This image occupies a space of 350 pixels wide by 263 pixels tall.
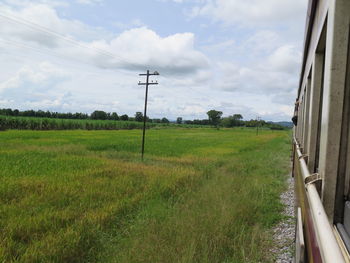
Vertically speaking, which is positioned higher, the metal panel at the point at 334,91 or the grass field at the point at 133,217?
the metal panel at the point at 334,91

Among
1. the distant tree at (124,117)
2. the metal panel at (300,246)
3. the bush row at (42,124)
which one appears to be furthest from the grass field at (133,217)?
the distant tree at (124,117)

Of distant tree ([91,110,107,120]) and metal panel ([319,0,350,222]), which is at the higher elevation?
distant tree ([91,110,107,120])

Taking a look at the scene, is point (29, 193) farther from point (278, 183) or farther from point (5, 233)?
point (278, 183)

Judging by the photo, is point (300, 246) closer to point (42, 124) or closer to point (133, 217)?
point (133, 217)

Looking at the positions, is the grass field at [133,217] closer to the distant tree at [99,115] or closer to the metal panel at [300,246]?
the metal panel at [300,246]

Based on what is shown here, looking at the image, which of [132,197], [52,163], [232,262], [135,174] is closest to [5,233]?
[132,197]

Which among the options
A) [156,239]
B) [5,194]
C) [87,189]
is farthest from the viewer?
[87,189]

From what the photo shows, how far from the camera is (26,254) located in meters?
3.17

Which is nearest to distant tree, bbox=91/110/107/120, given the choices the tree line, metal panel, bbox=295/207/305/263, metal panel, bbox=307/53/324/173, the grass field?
the tree line

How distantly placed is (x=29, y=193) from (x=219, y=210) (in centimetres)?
422

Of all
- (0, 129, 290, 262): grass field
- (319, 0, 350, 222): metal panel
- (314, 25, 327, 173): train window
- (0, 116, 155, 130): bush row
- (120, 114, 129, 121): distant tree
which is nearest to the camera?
(319, 0, 350, 222): metal panel

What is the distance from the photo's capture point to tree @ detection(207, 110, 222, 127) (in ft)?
366

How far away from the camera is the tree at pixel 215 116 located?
112 m

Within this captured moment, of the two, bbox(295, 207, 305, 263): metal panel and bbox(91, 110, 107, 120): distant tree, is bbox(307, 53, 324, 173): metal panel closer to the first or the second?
bbox(295, 207, 305, 263): metal panel
